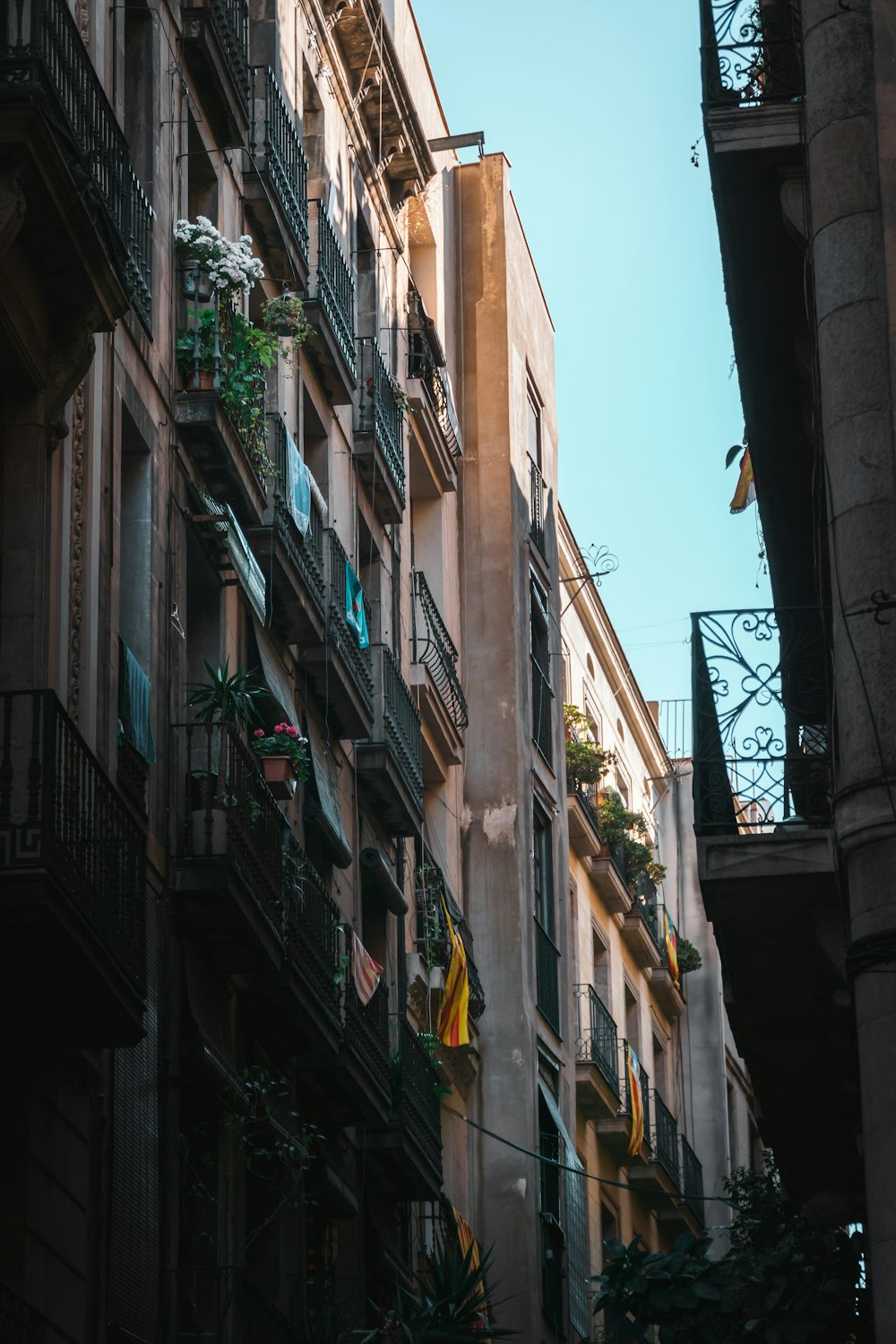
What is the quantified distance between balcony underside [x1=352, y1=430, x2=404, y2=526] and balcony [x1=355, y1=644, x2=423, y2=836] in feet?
5.12

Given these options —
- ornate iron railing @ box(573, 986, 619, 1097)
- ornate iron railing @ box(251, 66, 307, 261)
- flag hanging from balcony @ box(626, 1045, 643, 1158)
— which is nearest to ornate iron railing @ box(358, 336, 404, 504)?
ornate iron railing @ box(251, 66, 307, 261)

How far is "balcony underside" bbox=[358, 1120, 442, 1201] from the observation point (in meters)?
22.4

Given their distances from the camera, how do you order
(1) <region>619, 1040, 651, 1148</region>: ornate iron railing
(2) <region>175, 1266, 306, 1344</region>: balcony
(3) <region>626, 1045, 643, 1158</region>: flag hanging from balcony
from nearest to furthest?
1. (2) <region>175, 1266, 306, 1344</region>: balcony
2. (3) <region>626, 1045, 643, 1158</region>: flag hanging from balcony
3. (1) <region>619, 1040, 651, 1148</region>: ornate iron railing

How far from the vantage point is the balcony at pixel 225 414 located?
719 inches

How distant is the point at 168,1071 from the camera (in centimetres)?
1620

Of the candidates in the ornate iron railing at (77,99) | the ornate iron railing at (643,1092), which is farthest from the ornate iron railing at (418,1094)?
the ornate iron railing at (643,1092)

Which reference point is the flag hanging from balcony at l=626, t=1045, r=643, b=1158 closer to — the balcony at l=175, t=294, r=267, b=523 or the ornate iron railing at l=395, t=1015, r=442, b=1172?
the ornate iron railing at l=395, t=1015, r=442, b=1172

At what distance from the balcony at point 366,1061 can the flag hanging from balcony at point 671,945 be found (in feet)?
65.1

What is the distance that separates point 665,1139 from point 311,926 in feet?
69.5

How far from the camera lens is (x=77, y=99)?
14.2 meters

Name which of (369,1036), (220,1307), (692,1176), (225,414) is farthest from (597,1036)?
(220,1307)

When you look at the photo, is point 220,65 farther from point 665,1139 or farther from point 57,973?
point 665,1139

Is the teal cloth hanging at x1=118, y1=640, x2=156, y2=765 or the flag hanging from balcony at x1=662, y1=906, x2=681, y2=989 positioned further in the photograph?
the flag hanging from balcony at x1=662, y1=906, x2=681, y2=989

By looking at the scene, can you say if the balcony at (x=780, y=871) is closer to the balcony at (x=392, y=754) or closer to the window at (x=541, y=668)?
the balcony at (x=392, y=754)
